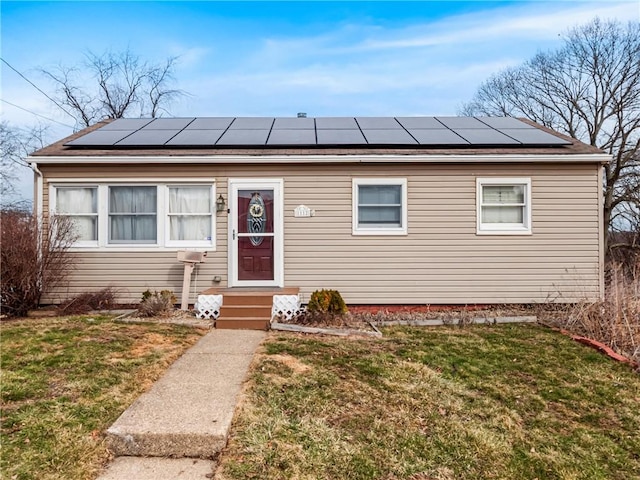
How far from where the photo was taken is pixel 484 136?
28.2 feet

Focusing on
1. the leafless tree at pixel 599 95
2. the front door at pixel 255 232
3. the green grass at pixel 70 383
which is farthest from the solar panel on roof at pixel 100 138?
the leafless tree at pixel 599 95

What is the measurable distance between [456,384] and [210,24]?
1219cm

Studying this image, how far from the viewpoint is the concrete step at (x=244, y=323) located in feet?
22.0

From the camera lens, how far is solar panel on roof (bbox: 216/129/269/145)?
27.0ft

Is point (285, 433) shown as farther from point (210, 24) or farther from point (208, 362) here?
point (210, 24)

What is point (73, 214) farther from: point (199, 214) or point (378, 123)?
point (378, 123)

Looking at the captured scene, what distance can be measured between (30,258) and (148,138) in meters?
3.23

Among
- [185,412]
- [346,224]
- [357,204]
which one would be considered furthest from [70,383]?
[357,204]

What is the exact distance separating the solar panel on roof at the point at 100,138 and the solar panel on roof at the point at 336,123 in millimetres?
4436

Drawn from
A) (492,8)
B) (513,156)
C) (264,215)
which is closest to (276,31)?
(492,8)

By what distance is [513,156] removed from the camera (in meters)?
7.75

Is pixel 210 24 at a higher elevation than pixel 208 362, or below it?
higher

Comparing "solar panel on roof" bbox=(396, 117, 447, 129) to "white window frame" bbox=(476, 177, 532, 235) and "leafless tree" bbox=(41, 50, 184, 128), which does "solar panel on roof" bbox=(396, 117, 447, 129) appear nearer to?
"white window frame" bbox=(476, 177, 532, 235)

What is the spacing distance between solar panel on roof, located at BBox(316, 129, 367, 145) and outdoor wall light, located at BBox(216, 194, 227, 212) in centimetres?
228
